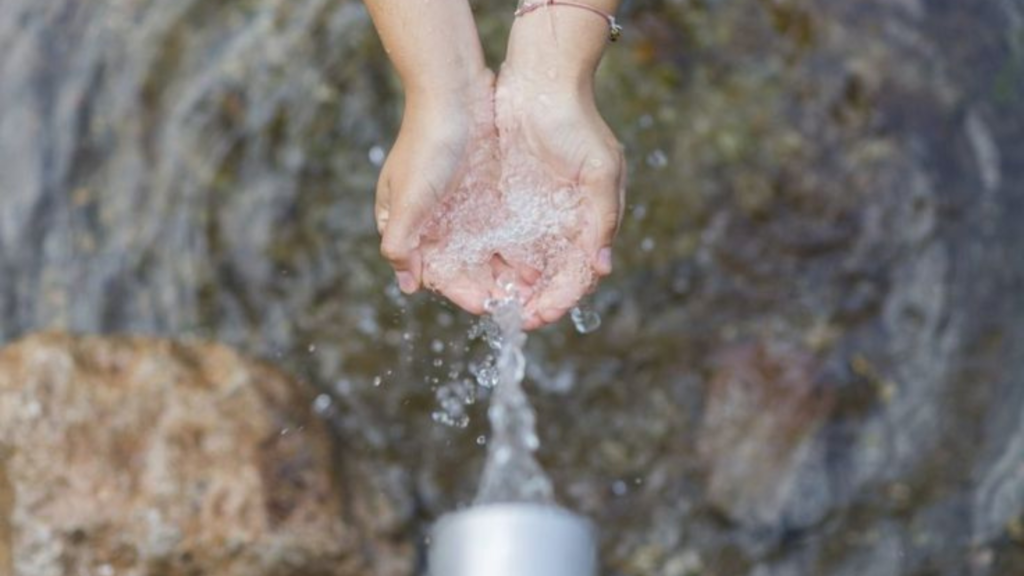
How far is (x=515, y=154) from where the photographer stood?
2.28 meters

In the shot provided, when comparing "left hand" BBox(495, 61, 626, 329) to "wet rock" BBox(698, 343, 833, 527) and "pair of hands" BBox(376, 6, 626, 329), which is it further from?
"wet rock" BBox(698, 343, 833, 527)

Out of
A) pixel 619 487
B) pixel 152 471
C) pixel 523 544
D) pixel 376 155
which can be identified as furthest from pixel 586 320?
pixel 523 544

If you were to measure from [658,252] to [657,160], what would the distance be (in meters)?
0.23

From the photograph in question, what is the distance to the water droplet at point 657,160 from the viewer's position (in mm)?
3479

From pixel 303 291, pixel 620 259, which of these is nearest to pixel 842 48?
pixel 620 259

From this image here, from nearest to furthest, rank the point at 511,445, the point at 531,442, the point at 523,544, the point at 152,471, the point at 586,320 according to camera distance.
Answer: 1. the point at 523,544
2. the point at 152,471
3. the point at 511,445
4. the point at 531,442
5. the point at 586,320

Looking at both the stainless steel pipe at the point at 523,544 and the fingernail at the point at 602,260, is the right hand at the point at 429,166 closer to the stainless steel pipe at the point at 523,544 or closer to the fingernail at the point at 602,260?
the fingernail at the point at 602,260

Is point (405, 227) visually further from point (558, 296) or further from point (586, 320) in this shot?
point (586, 320)

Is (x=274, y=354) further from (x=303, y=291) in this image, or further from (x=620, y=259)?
(x=620, y=259)

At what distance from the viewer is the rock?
118 inches

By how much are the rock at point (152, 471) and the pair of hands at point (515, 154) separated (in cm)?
101

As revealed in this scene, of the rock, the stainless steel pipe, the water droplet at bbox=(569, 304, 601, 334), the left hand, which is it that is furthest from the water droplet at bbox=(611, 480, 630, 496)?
the stainless steel pipe

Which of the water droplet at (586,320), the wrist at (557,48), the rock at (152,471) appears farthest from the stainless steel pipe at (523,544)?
the water droplet at (586,320)

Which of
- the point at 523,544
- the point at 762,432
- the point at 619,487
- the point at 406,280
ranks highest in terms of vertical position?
the point at 523,544
